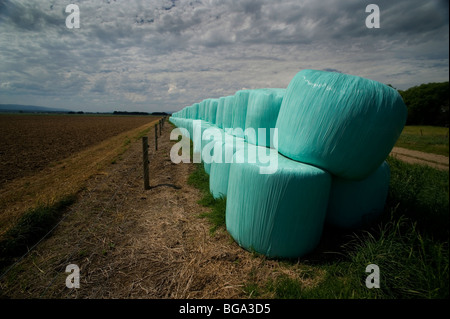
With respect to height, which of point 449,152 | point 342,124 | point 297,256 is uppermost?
point 342,124

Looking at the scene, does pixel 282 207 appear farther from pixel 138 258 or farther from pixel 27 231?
pixel 27 231

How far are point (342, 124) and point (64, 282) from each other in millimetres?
3182

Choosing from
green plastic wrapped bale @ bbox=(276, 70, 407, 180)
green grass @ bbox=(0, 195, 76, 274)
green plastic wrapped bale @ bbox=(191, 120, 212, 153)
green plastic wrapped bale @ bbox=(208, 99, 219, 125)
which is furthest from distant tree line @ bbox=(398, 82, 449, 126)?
green plastic wrapped bale @ bbox=(208, 99, 219, 125)

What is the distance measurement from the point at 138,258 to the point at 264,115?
252 cm

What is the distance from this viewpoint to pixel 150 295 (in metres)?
2.10

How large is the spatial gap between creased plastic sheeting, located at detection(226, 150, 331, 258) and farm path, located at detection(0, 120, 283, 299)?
0.25m

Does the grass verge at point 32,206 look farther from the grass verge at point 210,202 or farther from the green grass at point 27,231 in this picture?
the grass verge at point 210,202

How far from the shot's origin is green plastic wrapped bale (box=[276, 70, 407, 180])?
204cm

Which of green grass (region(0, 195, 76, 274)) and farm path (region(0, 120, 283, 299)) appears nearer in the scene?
farm path (region(0, 120, 283, 299))

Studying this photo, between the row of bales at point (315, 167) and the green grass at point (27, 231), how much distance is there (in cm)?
273

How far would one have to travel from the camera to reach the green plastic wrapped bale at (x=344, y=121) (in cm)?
204

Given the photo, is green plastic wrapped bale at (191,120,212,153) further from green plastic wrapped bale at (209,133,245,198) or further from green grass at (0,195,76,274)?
green grass at (0,195,76,274)

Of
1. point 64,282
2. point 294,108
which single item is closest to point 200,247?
point 64,282
